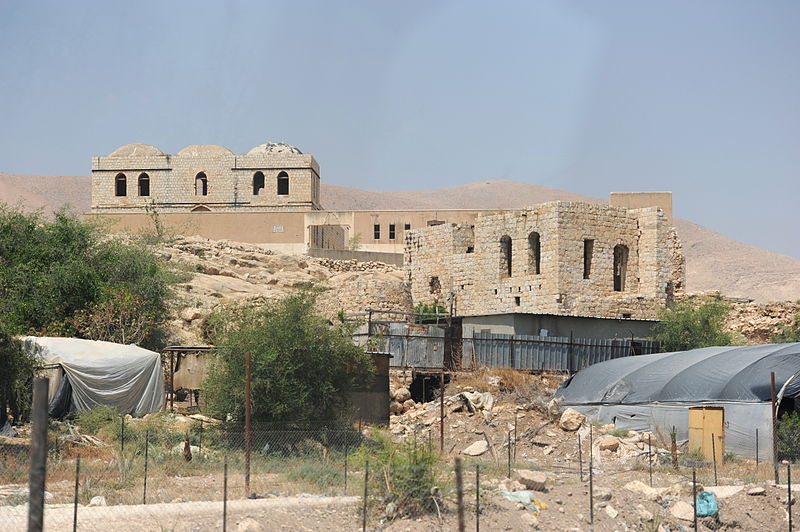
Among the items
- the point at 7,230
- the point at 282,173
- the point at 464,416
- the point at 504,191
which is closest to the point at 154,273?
the point at 7,230

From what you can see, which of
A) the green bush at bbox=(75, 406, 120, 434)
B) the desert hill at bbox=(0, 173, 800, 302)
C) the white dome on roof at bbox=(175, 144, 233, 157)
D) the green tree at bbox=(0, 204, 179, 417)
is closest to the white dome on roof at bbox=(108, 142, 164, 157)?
the white dome on roof at bbox=(175, 144, 233, 157)

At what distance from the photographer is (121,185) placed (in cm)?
5422

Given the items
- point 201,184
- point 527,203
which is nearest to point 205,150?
point 201,184

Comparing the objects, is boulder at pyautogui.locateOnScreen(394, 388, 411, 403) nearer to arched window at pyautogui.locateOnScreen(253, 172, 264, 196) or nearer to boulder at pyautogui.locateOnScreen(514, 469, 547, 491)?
boulder at pyautogui.locateOnScreen(514, 469, 547, 491)

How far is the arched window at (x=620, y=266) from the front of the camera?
3550cm

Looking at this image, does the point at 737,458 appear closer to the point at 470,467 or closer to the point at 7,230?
the point at 470,467

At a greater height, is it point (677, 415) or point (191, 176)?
point (191, 176)

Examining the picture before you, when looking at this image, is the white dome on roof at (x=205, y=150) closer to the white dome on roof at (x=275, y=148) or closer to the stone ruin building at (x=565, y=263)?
the white dome on roof at (x=275, y=148)

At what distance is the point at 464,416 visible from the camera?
25.0m

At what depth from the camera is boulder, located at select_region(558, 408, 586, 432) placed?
78.8 feet

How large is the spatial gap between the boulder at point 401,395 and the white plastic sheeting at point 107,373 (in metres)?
Result: 5.83

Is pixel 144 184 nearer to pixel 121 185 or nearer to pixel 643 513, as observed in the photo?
pixel 121 185

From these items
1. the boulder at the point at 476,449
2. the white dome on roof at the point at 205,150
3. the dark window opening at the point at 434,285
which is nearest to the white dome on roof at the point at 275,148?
the white dome on roof at the point at 205,150

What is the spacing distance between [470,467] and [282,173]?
119 ft
